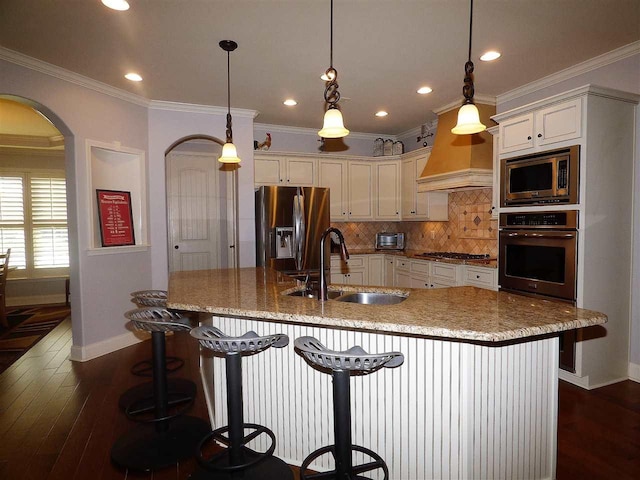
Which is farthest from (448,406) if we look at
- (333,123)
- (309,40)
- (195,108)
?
(195,108)

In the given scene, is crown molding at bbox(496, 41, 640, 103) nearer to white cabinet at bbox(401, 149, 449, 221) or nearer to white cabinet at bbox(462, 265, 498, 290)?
white cabinet at bbox(401, 149, 449, 221)

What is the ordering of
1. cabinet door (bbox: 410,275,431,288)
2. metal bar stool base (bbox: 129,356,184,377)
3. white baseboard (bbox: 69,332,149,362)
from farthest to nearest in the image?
cabinet door (bbox: 410,275,431,288) → white baseboard (bbox: 69,332,149,362) → metal bar stool base (bbox: 129,356,184,377)

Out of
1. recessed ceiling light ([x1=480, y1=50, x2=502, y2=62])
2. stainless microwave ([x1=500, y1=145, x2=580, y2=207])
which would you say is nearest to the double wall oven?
stainless microwave ([x1=500, y1=145, x2=580, y2=207])

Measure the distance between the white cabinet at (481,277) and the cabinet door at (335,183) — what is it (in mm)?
Result: 2083

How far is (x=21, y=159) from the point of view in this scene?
19.4ft

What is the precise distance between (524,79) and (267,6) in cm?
265

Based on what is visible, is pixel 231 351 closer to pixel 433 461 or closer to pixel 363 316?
pixel 363 316

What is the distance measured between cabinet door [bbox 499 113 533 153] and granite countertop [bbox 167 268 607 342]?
173cm

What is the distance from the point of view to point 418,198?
534 centimetres

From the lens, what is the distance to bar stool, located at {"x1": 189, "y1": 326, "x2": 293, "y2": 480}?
173cm

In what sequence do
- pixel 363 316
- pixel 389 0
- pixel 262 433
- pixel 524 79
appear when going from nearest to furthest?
pixel 363 316, pixel 262 433, pixel 389 0, pixel 524 79

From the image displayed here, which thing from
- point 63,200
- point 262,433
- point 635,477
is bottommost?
point 635,477

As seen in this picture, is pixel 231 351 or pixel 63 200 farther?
pixel 63 200

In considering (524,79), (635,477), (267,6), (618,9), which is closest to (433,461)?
(635,477)
